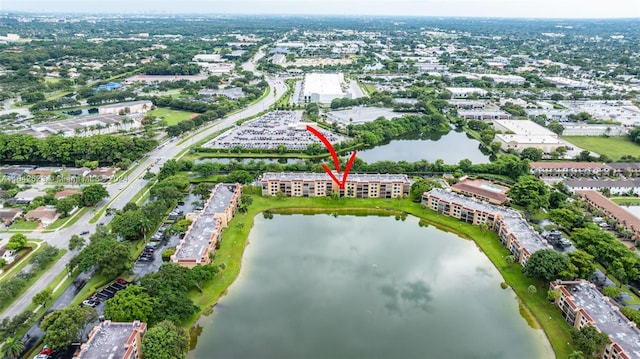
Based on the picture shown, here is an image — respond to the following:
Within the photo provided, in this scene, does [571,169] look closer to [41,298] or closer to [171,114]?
[41,298]

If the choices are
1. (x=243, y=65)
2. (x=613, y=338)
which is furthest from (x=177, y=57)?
(x=613, y=338)

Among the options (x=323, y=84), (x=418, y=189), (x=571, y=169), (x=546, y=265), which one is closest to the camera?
(x=546, y=265)

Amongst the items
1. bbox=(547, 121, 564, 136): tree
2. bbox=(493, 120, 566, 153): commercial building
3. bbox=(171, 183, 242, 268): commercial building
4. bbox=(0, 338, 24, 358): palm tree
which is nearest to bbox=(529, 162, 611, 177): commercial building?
bbox=(493, 120, 566, 153): commercial building

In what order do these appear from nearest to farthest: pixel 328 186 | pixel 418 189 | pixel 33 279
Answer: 1. pixel 33 279
2. pixel 418 189
3. pixel 328 186

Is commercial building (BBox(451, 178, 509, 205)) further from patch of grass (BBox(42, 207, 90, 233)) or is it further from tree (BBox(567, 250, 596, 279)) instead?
patch of grass (BBox(42, 207, 90, 233))

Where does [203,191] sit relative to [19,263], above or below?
above

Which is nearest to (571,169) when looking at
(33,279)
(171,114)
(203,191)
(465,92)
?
(203,191)

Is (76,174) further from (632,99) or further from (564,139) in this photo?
(632,99)
